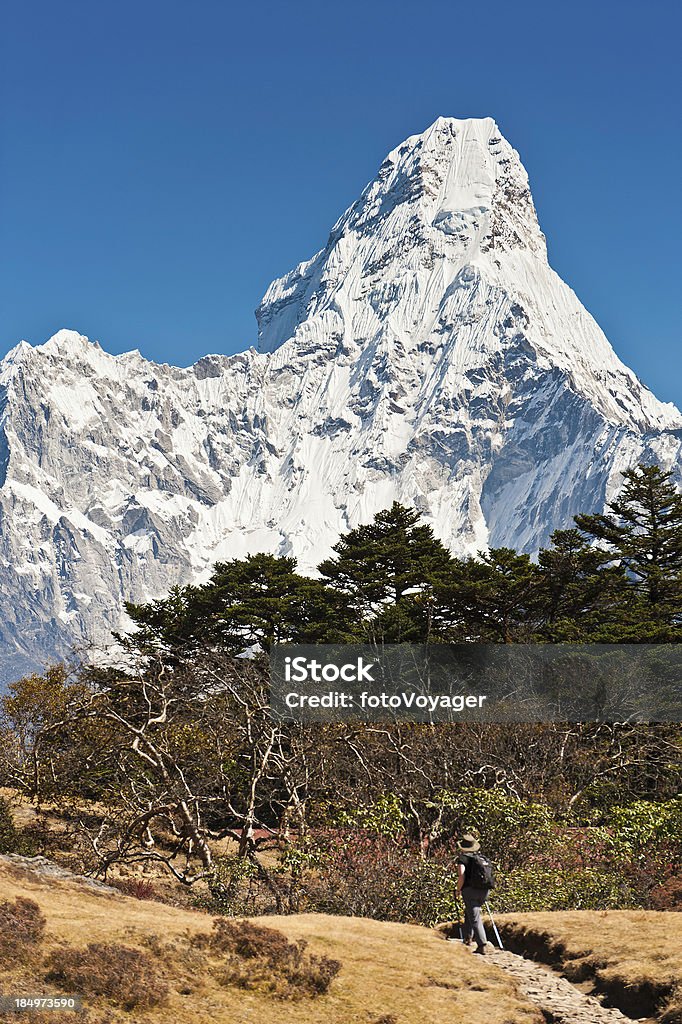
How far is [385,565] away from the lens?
164 ft

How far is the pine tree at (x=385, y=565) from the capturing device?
46.4 meters

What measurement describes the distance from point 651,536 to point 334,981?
3924 centimetres

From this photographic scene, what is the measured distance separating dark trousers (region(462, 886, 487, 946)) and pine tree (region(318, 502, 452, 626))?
1067 inches

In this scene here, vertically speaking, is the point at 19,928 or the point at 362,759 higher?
the point at 362,759

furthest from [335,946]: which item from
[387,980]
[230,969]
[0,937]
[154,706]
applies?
[154,706]

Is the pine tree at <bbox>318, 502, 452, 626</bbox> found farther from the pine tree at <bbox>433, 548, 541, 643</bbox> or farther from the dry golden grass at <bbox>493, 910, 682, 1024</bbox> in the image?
the dry golden grass at <bbox>493, 910, 682, 1024</bbox>

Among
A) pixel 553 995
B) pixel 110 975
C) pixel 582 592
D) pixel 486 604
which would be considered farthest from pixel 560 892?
pixel 582 592

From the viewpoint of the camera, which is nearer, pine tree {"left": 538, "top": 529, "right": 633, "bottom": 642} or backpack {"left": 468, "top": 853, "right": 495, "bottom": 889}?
backpack {"left": 468, "top": 853, "right": 495, "bottom": 889}

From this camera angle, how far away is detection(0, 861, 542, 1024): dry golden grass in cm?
1146

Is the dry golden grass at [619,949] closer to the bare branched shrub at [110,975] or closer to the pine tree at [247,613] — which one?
the bare branched shrub at [110,975]

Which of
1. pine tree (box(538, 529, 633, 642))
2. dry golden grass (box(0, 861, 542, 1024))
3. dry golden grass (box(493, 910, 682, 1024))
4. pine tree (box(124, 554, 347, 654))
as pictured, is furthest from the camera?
pine tree (box(124, 554, 347, 654))

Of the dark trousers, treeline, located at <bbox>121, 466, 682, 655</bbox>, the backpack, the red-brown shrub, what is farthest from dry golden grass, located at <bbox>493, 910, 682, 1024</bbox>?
treeline, located at <bbox>121, 466, 682, 655</bbox>

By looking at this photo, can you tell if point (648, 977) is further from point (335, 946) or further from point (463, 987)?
point (335, 946)

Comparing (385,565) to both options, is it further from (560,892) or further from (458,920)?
(458,920)
